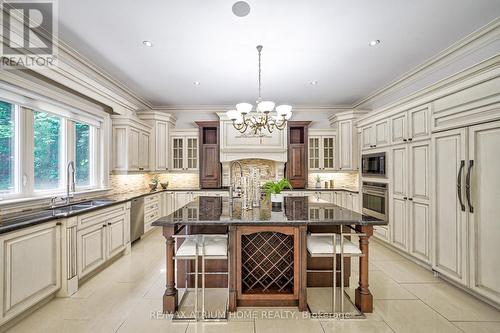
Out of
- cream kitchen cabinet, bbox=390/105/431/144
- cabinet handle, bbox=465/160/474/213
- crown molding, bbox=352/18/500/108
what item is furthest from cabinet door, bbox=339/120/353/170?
cabinet handle, bbox=465/160/474/213

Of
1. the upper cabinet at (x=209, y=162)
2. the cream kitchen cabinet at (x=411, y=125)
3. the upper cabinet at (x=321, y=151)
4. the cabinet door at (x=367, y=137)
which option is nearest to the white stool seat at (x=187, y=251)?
the cream kitchen cabinet at (x=411, y=125)

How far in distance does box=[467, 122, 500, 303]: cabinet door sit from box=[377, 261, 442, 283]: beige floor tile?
0.57m

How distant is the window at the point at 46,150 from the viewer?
3047 millimetres

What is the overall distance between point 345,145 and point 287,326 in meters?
4.39

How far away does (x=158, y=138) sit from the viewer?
5656mm

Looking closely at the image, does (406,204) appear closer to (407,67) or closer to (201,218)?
(407,67)

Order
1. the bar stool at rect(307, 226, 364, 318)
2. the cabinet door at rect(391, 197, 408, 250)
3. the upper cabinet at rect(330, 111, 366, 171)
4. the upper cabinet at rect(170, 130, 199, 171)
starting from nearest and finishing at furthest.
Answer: the bar stool at rect(307, 226, 364, 318) → the cabinet door at rect(391, 197, 408, 250) → the upper cabinet at rect(330, 111, 366, 171) → the upper cabinet at rect(170, 130, 199, 171)

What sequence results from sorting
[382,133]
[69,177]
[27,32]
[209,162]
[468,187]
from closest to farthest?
[468,187]
[27,32]
[69,177]
[382,133]
[209,162]

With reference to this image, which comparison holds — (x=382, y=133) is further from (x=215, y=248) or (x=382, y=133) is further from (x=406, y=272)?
(x=215, y=248)

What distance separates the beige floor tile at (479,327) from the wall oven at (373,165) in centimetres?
232

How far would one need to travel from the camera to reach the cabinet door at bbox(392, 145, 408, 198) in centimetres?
357

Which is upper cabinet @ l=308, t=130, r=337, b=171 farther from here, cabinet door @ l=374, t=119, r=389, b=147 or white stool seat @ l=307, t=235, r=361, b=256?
white stool seat @ l=307, t=235, r=361, b=256

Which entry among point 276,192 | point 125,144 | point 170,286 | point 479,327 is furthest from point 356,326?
point 125,144

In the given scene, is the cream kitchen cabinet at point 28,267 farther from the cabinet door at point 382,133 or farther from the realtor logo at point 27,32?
the cabinet door at point 382,133
